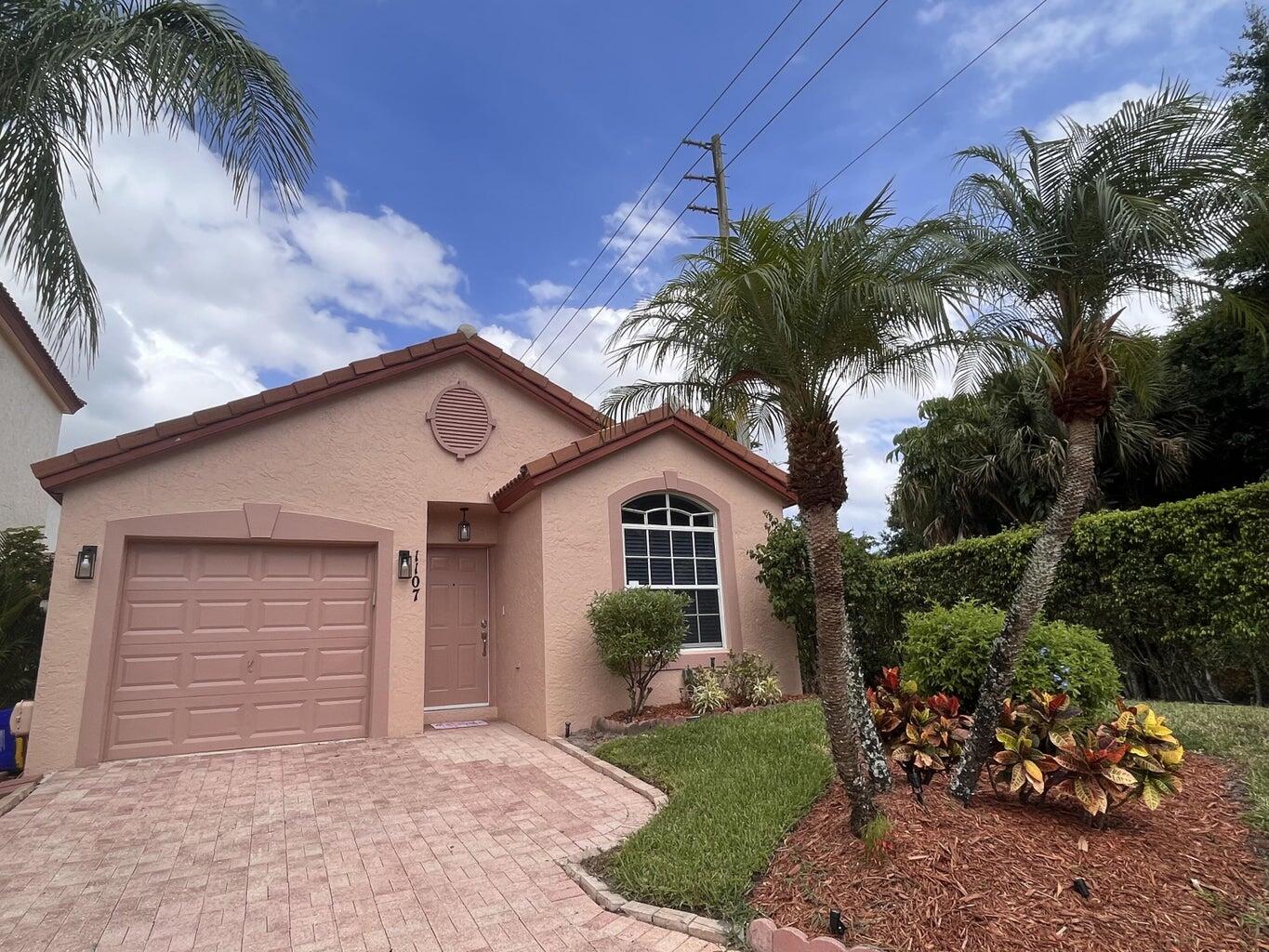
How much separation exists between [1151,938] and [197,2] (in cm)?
870

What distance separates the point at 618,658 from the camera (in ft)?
28.1

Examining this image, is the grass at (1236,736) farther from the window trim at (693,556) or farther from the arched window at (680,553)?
the arched window at (680,553)

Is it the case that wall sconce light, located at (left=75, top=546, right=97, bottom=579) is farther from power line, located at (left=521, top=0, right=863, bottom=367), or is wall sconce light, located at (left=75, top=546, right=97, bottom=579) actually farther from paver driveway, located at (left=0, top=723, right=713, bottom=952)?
power line, located at (left=521, top=0, right=863, bottom=367)

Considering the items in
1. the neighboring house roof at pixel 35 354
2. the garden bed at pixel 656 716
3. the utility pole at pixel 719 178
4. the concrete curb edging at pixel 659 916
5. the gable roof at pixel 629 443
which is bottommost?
the concrete curb edging at pixel 659 916

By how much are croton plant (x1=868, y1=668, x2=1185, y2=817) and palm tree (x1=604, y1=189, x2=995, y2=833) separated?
502 millimetres

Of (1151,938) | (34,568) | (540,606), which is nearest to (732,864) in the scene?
(1151,938)

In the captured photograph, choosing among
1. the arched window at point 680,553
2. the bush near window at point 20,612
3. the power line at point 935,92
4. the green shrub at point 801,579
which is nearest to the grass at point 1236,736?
the green shrub at point 801,579

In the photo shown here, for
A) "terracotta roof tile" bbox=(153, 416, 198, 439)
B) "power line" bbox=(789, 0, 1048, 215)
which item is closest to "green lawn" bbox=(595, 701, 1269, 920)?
"power line" bbox=(789, 0, 1048, 215)

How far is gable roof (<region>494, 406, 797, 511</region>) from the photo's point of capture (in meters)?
9.26

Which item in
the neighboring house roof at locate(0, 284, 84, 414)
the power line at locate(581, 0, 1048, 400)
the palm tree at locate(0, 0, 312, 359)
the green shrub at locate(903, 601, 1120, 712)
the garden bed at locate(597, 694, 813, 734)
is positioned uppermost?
the power line at locate(581, 0, 1048, 400)

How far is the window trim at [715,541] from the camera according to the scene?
9672 millimetres

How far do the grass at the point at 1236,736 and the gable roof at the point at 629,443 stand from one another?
457 cm

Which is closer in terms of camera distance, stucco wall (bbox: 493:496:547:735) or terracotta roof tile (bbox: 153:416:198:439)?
terracotta roof tile (bbox: 153:416:198:439)

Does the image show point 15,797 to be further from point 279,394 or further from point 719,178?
point 719,178
